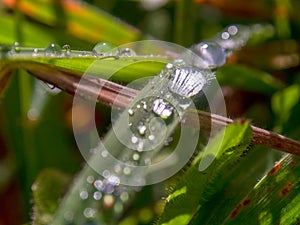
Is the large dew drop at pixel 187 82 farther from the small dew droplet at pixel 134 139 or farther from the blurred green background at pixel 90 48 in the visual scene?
the blurred green background at pixel 90 48

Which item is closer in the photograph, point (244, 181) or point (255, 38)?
point (244, 181)

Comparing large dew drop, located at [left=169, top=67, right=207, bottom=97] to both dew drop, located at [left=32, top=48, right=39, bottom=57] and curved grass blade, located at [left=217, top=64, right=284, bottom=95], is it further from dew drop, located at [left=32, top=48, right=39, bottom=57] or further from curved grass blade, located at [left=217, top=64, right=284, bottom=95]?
curved grass blade, located at [left=217, top=64, right=284, bottom=95]

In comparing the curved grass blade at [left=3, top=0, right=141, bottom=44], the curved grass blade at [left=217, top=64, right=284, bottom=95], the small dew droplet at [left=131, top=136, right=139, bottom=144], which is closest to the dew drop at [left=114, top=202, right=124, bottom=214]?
the small dew droplet at [left=131, top=136, right=139, bottom=144]

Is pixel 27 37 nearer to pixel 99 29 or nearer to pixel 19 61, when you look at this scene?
pixel 99 29

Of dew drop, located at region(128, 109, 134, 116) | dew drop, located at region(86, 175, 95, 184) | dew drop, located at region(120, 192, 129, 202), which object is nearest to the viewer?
dew drop, located at region(128, 109, 134, 116)

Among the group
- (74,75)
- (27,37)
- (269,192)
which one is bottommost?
(269,192)

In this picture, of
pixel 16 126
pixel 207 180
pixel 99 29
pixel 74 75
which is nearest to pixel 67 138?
pixel 16 126

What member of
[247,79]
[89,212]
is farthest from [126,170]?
[247,79]
